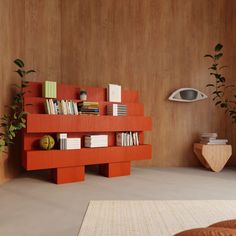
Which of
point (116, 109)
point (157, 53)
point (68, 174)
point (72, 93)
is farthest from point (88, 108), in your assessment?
point (157, 53)

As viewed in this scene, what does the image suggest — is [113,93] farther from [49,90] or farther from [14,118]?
[14,118]

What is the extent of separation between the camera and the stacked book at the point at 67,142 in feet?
11.4

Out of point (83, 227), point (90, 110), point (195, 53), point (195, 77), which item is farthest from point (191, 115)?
point (83, 227)

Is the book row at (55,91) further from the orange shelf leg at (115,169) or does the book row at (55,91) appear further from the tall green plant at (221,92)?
the tall green plant at (221,92)

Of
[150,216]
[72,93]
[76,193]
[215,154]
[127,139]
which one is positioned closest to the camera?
[150,216]

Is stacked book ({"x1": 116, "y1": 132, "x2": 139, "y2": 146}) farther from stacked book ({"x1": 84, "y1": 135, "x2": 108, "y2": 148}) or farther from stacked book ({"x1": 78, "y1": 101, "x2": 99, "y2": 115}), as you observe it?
stacked book ({"x1": 78, "y1": 101, "x2": 99, "y2": 115})

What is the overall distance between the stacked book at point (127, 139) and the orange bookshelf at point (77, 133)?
74 mm

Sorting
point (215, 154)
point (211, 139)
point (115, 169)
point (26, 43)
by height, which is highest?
point (26, 43)

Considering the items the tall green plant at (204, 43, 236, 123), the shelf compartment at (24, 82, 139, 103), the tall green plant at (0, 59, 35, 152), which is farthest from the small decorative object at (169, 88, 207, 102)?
the tall green plant at (0, 59, 35, 152)

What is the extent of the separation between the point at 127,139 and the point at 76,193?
1353 millimetres

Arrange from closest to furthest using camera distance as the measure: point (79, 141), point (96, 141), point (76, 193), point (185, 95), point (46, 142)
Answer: point (76, 193) → point (46, 142) → point (79, 141) → point (96, 141) → point (185, 95)

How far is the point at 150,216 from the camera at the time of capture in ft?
7.14

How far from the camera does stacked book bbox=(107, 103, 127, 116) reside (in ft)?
12.9

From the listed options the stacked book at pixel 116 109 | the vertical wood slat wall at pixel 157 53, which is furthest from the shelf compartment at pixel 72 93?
the vertical wood slat wall at pixel 157 53
